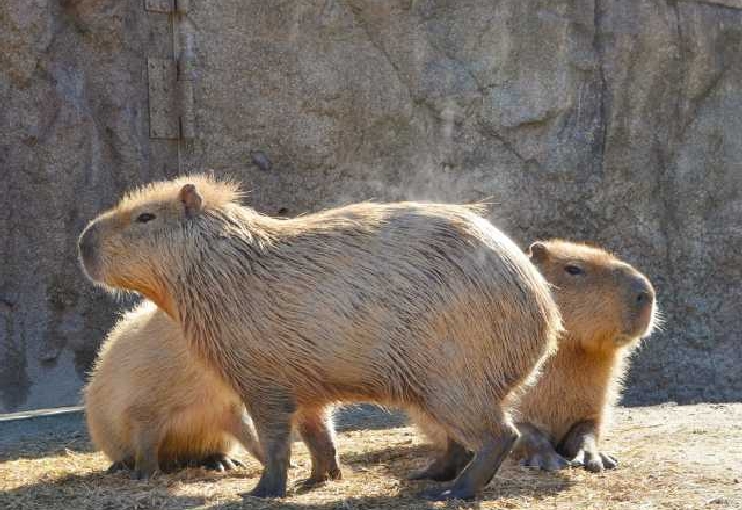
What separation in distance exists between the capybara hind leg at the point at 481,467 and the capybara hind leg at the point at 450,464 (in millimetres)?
512

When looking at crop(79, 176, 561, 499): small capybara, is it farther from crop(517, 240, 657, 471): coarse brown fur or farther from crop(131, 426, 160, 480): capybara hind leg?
crop(517, 240, 657, 471): coarse brown fur

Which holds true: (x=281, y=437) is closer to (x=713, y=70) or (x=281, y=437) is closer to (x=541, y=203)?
(x=541, y=203)

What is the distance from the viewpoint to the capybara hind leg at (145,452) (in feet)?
16.8

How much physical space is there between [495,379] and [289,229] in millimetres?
1016

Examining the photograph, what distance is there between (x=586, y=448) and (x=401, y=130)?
12.4 ft

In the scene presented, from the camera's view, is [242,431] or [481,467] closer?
[481,467]

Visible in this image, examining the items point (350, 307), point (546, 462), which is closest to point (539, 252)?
point (546, 462)

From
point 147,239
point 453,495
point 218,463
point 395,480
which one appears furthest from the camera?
point 218,463

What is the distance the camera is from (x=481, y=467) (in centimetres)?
428

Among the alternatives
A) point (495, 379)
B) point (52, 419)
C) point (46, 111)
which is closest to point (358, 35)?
point (46, 111)

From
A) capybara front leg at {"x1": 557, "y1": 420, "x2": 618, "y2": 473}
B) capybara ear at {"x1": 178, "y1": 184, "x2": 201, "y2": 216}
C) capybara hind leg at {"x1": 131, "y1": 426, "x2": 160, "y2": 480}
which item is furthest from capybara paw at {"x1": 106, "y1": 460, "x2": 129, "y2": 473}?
capybara front leg at {"x1": 557, "y1": 420, "x2": 618, "y2": 473}

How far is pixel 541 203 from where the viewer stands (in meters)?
8.77

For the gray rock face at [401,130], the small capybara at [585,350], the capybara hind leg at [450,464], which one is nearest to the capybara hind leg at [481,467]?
the capybara hind leg at [450,464]

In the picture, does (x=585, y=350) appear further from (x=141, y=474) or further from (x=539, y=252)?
(x=141, y=474)
